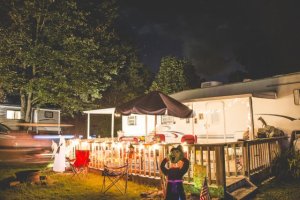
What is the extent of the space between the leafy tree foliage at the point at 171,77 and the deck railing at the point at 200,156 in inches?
596

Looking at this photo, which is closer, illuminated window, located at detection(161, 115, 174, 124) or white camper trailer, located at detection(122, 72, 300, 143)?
white camper trailer, located at detection(122, 72, 300, 143)

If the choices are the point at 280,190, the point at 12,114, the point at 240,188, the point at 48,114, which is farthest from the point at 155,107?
the point at 48,114

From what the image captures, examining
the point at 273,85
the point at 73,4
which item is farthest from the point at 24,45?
the point at 273,85

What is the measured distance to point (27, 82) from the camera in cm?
1747

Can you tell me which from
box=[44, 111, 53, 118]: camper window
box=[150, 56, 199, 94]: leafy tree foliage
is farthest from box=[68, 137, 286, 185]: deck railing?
box=[150, 56, 199, 94]: leafy tree foliage

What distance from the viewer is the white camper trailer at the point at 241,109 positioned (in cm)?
1157

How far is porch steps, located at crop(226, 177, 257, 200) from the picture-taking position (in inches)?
264

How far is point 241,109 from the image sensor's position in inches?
505

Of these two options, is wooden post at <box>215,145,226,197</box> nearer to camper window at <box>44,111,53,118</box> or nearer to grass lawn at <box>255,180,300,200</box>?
grass lawn at <box>255,180,300,200</box>

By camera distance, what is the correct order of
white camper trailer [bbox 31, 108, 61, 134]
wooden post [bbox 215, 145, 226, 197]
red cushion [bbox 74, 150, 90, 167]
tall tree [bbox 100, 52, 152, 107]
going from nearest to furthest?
wooden post [bbox 215, 145, 226, 197] < red cushion [bbox 74, 150, 90, 167] < white camper trailer [bbox 31, 108, 61, 134] < tall tree [bbox 100, 52, 152, 107]

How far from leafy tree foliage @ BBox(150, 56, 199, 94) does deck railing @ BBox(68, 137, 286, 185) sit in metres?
15.1

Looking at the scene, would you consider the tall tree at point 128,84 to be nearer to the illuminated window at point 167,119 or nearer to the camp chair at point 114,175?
the illuminated window at point 167,119

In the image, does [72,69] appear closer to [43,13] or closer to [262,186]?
[43,13]

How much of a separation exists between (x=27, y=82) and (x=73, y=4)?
208 inches
